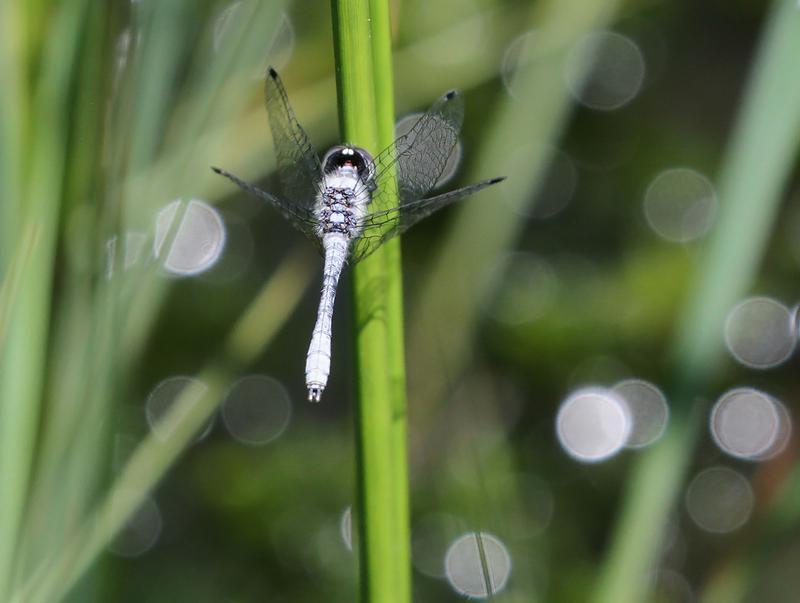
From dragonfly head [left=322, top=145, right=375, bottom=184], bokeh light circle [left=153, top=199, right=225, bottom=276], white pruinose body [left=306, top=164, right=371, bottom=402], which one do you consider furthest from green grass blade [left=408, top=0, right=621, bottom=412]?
bokeh light circle [left=153, top=199, right=225, bottom=276]

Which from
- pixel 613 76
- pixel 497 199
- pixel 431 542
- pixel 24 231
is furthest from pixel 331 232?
pixel 613 76

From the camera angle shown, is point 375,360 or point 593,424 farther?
point 593,424

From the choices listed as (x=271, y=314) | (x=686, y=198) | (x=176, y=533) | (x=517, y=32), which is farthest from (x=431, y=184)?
(x=686, y=198)

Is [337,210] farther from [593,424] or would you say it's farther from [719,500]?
[719,500]

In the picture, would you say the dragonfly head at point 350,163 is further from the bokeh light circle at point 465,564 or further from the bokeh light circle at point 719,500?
the bokeh light circle at point 719,500

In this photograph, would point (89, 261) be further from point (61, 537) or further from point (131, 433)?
point (131, 433)

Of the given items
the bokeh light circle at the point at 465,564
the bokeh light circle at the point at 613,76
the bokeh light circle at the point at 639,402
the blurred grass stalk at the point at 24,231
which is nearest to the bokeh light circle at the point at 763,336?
the bokeh light circle at the point at 639,402

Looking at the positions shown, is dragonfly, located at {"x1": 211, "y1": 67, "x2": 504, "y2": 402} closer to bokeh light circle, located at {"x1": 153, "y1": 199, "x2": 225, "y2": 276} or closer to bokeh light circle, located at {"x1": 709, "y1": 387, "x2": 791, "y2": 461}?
bokeh light circle, located at {"x1": 153, "y1": 199, "x2": 225, "y2": 276}
